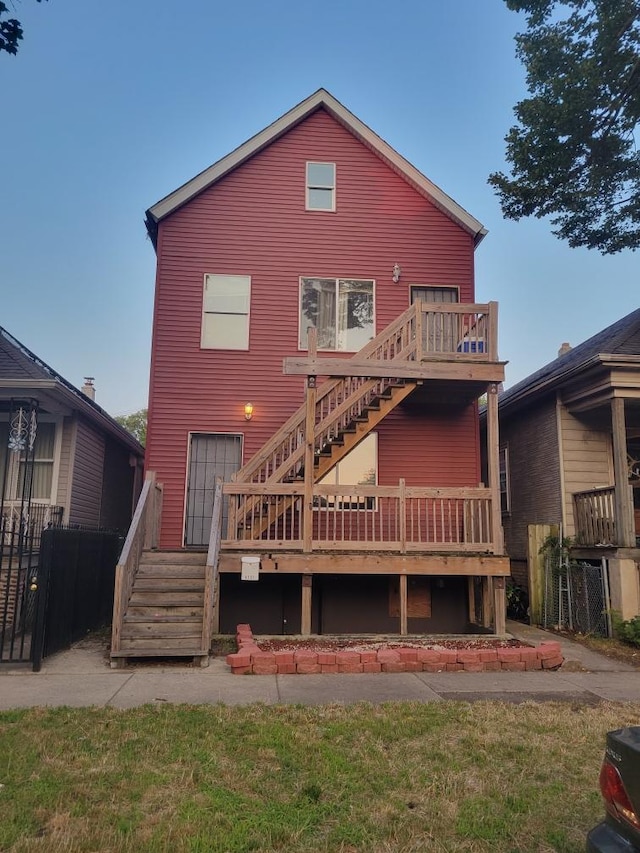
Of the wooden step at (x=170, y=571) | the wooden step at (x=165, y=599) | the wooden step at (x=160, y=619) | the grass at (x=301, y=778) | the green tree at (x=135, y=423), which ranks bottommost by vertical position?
the grass at (x=301, y=778)

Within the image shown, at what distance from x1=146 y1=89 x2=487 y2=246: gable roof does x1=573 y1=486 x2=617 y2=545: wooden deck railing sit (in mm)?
5894

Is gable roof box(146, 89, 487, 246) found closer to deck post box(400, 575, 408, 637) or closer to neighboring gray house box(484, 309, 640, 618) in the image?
neighboring gray house box(484, 309, 640, 618)

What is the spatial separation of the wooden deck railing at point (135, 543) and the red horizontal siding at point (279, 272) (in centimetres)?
75

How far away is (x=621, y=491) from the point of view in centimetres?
1013

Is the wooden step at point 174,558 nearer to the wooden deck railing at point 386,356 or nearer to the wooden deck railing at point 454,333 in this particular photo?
the wooden deck railing at point 386,356

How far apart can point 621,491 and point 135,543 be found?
26.0 ft

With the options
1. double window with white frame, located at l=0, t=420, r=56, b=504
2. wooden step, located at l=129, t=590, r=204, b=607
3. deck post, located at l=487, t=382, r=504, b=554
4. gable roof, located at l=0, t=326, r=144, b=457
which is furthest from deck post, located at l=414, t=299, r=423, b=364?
double window with white frame, located at l=0, t=420, r=56, b=504

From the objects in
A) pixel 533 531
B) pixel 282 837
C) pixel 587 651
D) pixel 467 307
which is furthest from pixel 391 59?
pixel 282 837

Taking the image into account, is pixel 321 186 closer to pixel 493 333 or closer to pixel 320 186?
pixel 320 186

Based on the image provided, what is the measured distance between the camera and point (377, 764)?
4.19 meters

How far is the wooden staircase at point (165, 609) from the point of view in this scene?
24.4ft

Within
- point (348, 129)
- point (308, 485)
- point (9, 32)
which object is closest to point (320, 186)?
point (348, 129)

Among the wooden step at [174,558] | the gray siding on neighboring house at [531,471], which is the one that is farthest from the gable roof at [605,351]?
the wooden step at [174,558]

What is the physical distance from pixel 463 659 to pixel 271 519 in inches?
142
